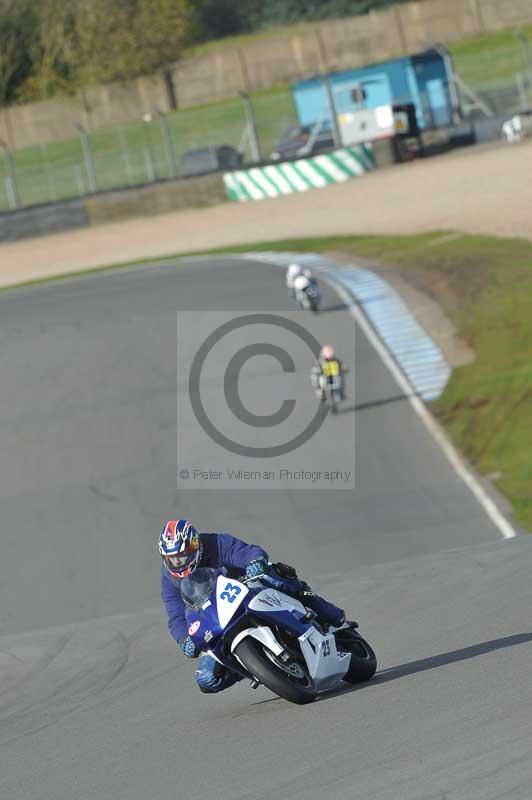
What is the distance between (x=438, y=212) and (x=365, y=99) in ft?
64.7

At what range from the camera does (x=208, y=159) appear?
156 feet

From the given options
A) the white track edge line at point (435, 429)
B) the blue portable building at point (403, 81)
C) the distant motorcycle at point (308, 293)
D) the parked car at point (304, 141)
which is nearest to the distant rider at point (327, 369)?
the white track edge line at point (435, 429)

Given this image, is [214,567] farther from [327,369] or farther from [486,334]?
[486,334]

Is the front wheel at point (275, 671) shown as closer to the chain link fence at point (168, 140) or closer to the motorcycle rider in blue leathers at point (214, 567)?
the motorcycle rider in blue leathers at point (214, 567)

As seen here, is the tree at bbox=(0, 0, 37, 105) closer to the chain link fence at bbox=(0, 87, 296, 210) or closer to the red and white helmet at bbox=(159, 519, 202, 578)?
the chain link fence at bbox=(0, 87, 296, 210)

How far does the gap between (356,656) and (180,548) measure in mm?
1203

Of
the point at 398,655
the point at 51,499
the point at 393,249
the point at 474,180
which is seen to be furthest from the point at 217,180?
the point at 398,655

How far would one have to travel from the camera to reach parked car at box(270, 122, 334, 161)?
48.5 meters

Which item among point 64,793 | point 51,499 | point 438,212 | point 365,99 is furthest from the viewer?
point 365,99

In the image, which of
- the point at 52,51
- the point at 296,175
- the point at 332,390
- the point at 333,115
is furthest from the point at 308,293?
the point at 52,51

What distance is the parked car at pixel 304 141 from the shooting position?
48500mm

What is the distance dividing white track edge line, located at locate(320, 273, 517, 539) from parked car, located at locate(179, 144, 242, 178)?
869 inches

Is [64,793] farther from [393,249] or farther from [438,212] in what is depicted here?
[438,212]

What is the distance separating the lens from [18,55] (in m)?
77.6
